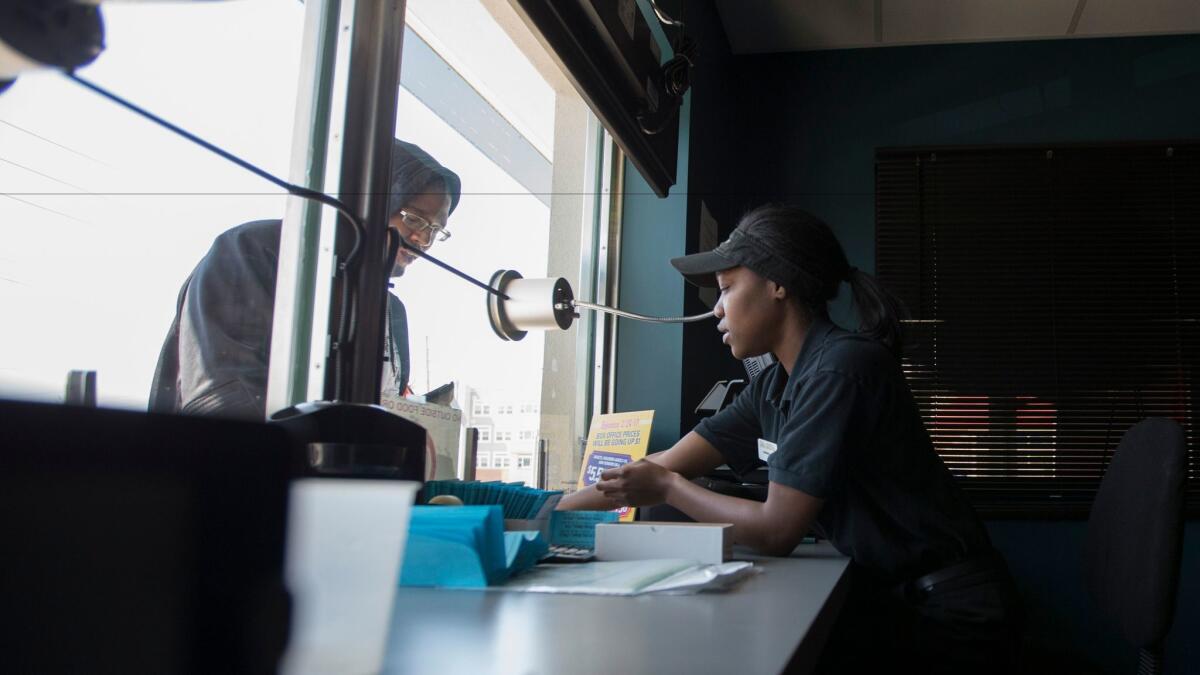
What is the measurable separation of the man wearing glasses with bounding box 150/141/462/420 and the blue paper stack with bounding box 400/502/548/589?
0.66ft

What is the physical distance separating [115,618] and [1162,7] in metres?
3.75

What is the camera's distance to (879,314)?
1.74 m

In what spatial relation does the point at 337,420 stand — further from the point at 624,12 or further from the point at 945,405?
the point at 945,405

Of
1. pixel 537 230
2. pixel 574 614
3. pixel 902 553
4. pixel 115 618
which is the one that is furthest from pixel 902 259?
pixel 115 618

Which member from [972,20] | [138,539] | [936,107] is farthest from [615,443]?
[138,539]

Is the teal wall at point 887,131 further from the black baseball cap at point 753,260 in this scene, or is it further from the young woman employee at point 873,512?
the young woman employee at point 873,512

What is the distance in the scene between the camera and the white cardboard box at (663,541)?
3.76ft

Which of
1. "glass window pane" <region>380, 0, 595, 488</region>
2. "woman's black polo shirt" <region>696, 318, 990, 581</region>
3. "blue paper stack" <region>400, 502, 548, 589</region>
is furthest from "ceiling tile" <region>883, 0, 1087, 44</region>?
"blue paper stack" <region>400, 502, 548, 589</region>

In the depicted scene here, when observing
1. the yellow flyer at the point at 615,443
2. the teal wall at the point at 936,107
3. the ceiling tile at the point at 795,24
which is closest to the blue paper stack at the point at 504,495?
the yellow flyer at the point at 615,443

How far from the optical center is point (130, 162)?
0.83m

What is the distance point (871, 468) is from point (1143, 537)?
0.40 meters

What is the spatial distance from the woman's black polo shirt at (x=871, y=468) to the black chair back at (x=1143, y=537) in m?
0.22

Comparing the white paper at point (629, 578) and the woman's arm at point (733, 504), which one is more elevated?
the woman's arm at point (733, 504)

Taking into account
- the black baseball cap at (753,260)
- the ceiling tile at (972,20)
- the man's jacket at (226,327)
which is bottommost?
the man's jacket at (226,327)
